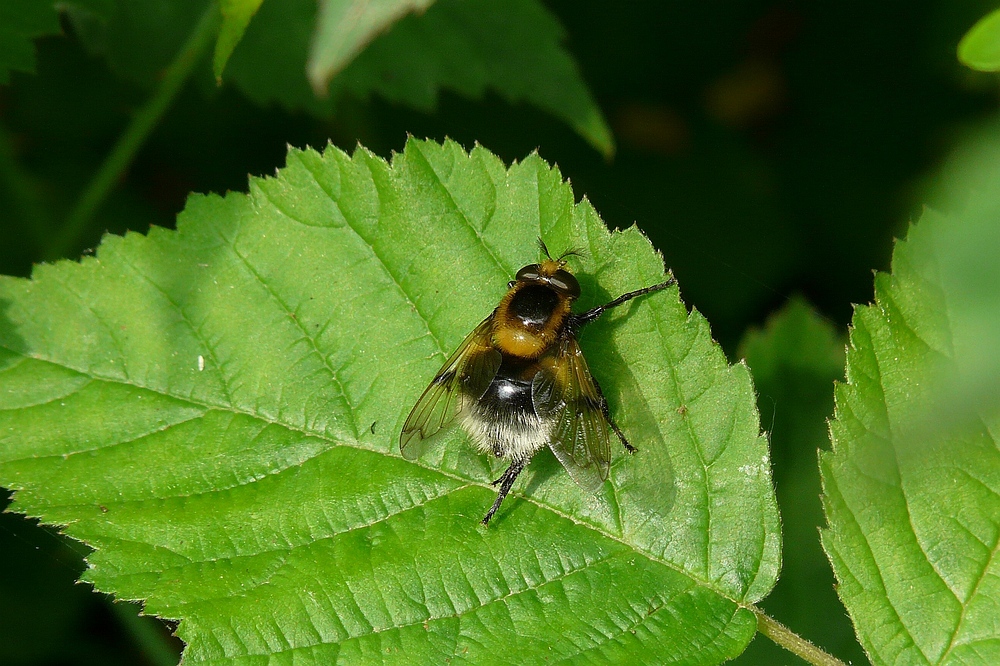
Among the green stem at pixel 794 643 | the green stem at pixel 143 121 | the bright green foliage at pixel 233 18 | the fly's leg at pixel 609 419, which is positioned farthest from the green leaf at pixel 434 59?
the green stem at pixel 794 643

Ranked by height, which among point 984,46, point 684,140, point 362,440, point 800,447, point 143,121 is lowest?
point 800,447

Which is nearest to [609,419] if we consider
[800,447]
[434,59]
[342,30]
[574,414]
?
[574,414]

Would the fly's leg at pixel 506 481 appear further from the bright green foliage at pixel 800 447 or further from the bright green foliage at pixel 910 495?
the bright green foliage at pixel 800 447

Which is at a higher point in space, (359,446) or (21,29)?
(21,29)

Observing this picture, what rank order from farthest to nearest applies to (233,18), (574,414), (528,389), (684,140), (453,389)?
(684,140), (528,389), (453,389), (574,414), (233,18)

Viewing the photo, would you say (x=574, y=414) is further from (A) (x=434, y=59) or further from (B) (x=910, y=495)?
(A) (x=434, y=59)

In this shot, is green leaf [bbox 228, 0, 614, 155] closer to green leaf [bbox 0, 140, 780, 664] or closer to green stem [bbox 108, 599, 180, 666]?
green leaf [bbox 0, 140, 780, 664]

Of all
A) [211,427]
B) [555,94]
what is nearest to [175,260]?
[211,427]

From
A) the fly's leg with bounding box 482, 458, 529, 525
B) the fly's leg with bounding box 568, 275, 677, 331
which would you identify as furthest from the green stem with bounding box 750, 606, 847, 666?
the fly's leg with bounding box 568, 275, 677, 331
